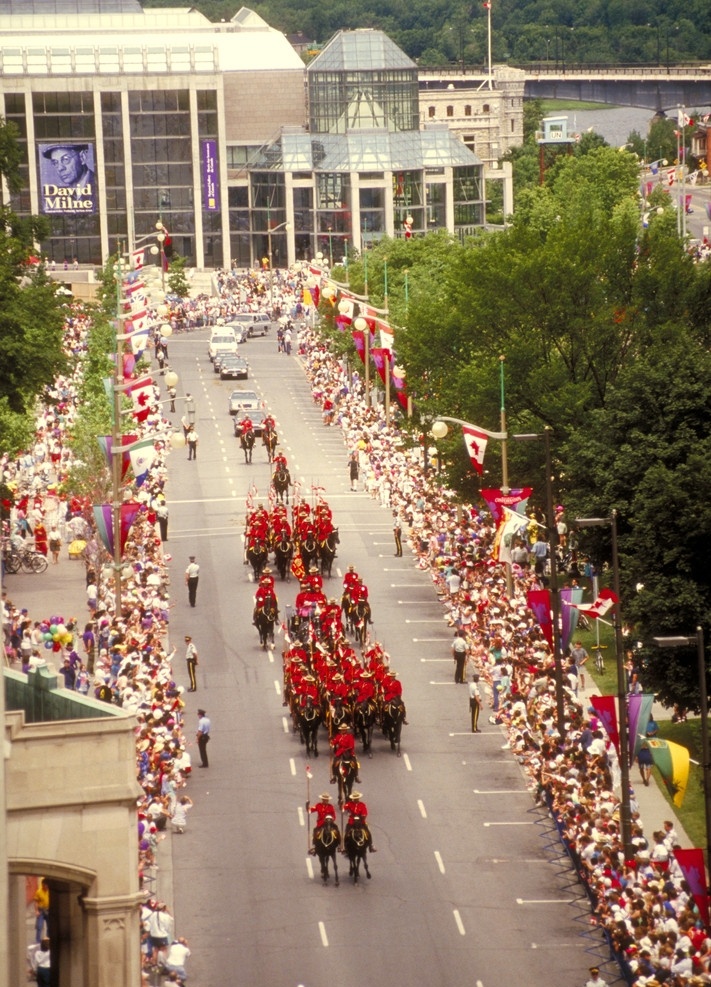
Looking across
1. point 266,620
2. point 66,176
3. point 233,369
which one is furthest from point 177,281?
point 266,620

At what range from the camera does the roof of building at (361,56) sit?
167 m

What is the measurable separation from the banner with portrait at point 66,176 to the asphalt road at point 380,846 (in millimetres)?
95661

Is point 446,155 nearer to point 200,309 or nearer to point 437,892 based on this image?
point 200,309

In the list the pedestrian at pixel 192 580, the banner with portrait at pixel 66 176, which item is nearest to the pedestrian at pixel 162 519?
the pedestrian at pixel 192 580

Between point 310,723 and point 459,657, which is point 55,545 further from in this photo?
point 310,723

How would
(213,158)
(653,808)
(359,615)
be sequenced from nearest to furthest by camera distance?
(653,808)
(359,615)
(213,158)

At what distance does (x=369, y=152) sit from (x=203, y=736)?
113754 millimetres

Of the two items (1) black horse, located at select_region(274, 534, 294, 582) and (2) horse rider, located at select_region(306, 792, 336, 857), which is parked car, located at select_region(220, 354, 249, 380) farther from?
(2) horse rider, located at select_region(306, 792, 336, 857)

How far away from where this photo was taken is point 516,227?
73812mm

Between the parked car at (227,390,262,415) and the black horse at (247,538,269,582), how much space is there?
97.2ft

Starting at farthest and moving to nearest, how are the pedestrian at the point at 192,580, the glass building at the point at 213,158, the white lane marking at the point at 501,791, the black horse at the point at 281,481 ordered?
the glass building at the point at 213,158 < the black horse at the point at 281,481 < the pedestrian at the point at 192,580 < the white lane marking at the point at 501,791

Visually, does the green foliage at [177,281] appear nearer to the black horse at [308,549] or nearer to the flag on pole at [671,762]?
the black horse at [308,549]

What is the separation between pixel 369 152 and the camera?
160 meters

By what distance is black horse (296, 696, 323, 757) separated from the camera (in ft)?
163
